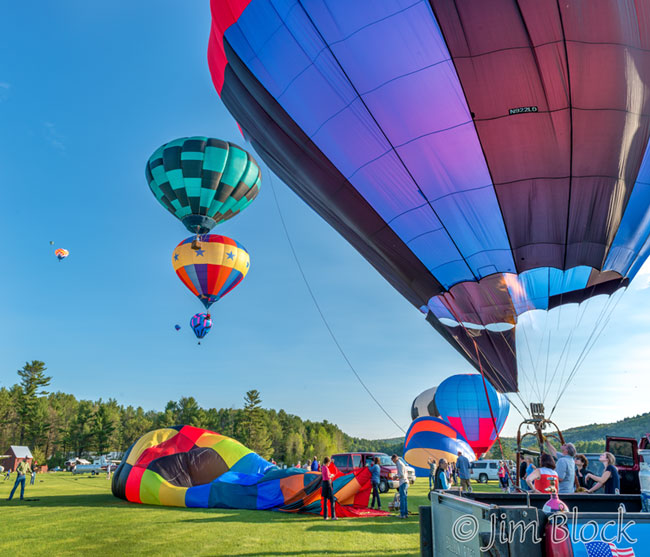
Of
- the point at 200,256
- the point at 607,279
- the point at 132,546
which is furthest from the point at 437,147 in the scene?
the point at 200,256

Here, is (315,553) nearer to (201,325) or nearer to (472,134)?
(472,134)

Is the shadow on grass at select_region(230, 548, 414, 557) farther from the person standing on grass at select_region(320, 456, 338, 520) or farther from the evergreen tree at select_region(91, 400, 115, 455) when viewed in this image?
the evergreen tree at select_region(91, 400, 115, 455)

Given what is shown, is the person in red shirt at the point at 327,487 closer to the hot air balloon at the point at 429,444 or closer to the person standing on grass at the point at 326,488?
the person standing on grass at the point at 326,488

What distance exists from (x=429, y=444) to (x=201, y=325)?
55.0 feet

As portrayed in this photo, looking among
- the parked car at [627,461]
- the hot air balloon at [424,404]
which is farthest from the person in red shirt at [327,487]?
the hot air balloon at [424,404]

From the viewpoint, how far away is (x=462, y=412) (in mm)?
34312

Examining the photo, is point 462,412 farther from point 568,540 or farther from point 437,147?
point 568,540

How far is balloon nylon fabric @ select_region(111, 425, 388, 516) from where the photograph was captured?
1148 cm

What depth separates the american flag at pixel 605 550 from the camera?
2539 millimetres

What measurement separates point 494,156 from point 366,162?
2.37 meters

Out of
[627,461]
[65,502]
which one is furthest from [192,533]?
[65,502]

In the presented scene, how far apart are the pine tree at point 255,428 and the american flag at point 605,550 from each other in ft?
280

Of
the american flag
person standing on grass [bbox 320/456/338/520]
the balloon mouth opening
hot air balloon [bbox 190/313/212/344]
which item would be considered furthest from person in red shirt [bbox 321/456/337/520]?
hot air balloon [bbox 190/313/212/344]

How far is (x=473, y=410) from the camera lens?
112ft
